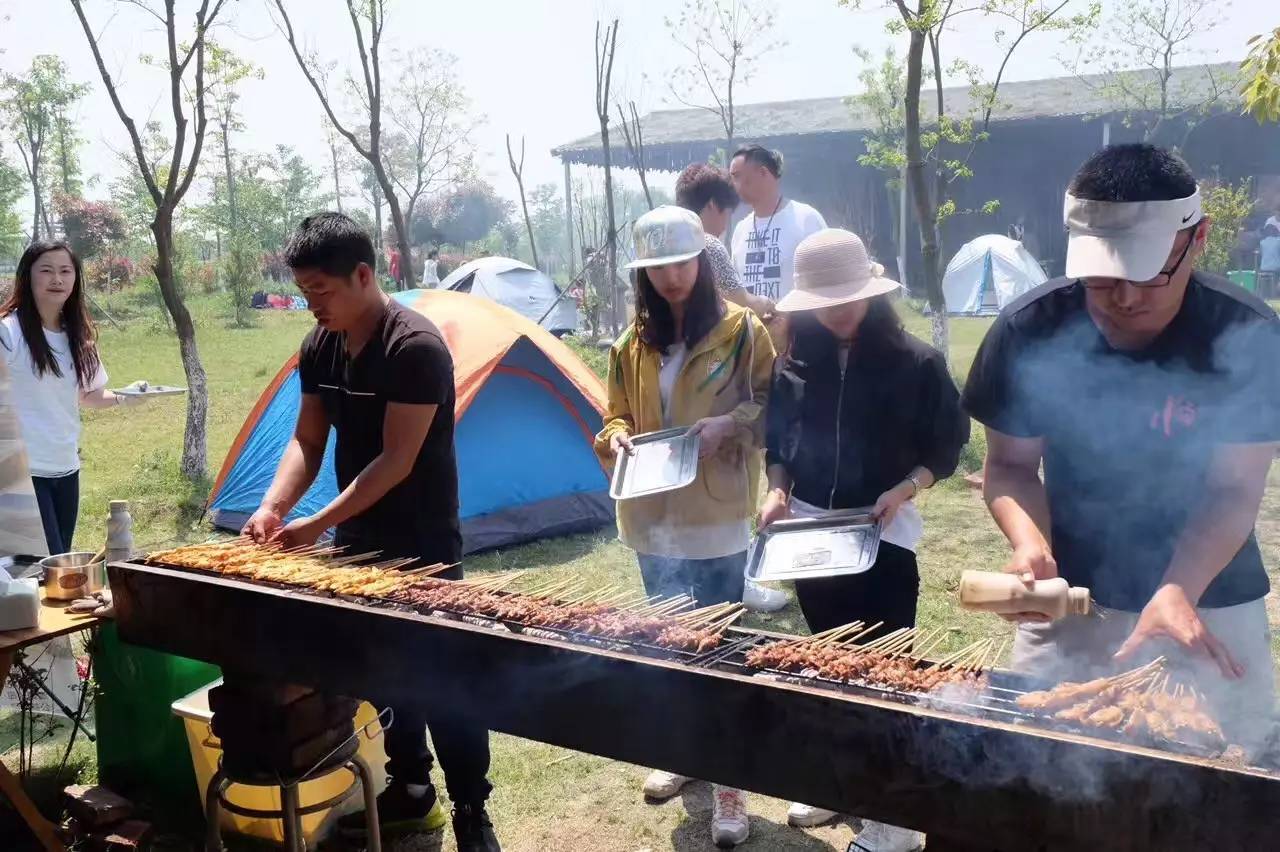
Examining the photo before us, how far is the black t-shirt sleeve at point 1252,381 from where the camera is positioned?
2.15m

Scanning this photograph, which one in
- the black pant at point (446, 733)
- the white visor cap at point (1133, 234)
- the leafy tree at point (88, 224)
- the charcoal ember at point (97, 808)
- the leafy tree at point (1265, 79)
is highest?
the leafy tree at point (88, 224)

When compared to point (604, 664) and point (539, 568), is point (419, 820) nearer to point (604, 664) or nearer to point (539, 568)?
point (604, 664)

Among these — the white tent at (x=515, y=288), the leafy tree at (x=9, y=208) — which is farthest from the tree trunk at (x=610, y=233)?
the leafy tree at (x=9, y=208)

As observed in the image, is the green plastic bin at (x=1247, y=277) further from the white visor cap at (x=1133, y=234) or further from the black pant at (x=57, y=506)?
the black pant at (x=57, y=506)

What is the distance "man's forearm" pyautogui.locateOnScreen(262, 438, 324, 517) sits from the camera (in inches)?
140

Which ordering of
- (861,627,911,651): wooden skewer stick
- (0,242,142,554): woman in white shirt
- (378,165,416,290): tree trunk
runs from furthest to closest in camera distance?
(378,165,416,290): tree trunk, (0,242,142,554): woman in white shirt, (861,627,911,651): wooden skewer stick

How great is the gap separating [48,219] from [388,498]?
1224 inches

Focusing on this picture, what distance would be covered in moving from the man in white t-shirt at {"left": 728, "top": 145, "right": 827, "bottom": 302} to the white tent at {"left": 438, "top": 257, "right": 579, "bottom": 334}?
12756mm

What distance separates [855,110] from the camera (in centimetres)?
2234

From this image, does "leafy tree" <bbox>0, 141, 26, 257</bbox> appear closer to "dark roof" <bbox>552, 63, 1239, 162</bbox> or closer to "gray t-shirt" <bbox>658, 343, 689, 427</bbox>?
"dark roof" <bbox>552, 63, 1239, 162</bbox>

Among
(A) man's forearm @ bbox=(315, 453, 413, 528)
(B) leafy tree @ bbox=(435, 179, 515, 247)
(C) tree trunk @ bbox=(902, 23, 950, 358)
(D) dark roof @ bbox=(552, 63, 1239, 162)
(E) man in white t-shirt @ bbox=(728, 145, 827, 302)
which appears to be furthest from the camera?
(B) leafy tree @ bbox=(435, 179, 515, 247)

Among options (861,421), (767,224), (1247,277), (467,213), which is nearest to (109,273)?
(467,213)

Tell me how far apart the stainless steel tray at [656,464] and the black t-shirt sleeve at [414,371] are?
2.33 ft

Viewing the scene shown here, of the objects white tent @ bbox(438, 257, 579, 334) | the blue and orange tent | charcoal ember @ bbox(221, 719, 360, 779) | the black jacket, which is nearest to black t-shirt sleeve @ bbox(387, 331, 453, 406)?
charcoal ember @ bbox(221, 719, 360, 779)
